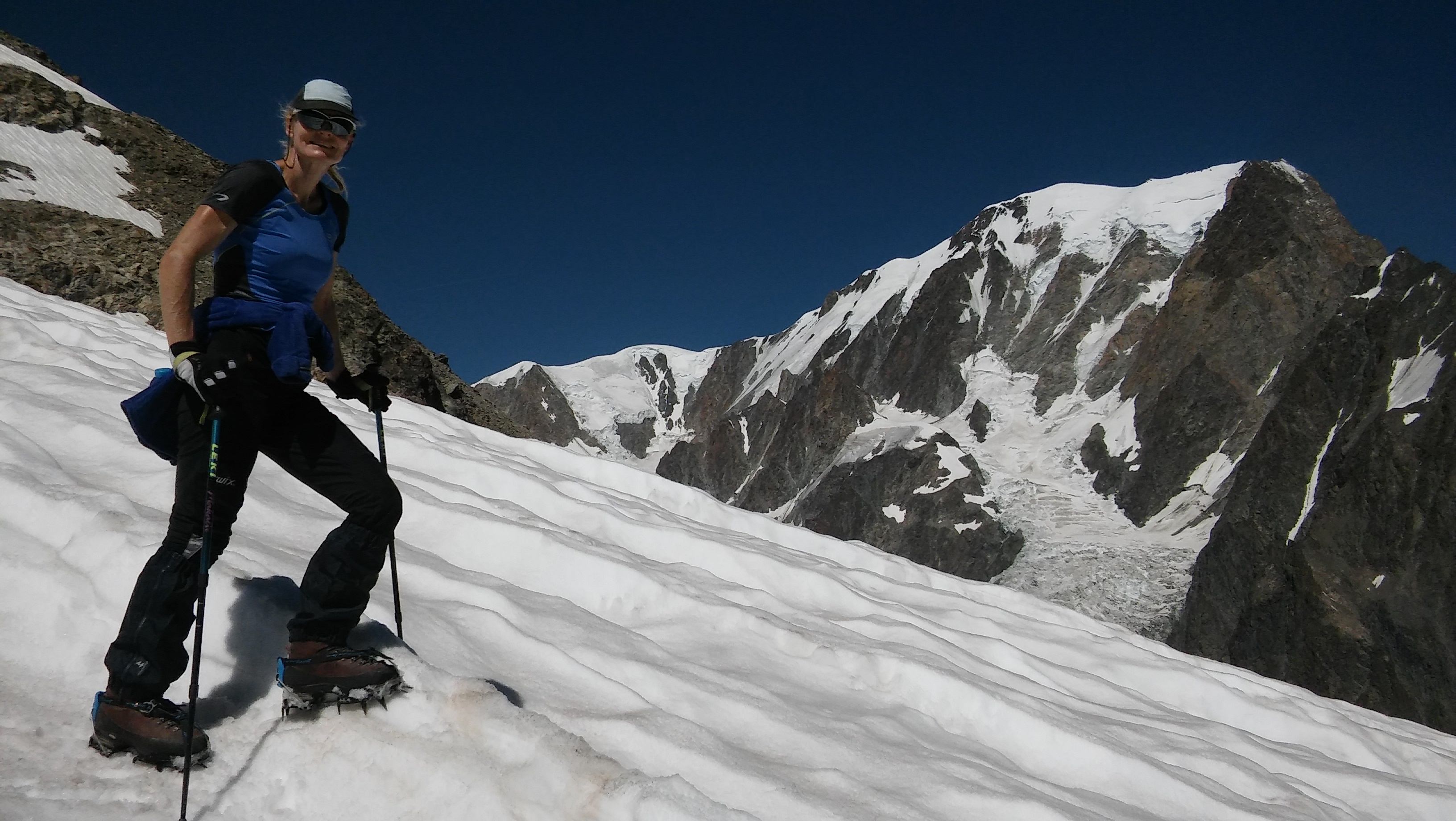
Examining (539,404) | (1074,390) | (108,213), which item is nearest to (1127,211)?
(1074,390)

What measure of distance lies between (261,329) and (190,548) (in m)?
0.76

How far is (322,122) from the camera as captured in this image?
2918 mm

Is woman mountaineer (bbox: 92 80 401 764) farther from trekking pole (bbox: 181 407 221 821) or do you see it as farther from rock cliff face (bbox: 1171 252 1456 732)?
rock cliff face (bbox: 1171 252 1456 732)

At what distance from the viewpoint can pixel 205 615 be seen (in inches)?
132

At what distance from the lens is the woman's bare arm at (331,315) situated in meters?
3.19

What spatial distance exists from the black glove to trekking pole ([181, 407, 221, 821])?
0.64 m

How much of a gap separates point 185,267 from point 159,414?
0.55 meters

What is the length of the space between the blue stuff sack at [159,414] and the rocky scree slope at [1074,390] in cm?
4983

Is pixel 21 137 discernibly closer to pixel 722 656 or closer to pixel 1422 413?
pixel 722 656

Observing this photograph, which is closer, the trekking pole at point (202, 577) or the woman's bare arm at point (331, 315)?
the trekking pole at point (202, 577)

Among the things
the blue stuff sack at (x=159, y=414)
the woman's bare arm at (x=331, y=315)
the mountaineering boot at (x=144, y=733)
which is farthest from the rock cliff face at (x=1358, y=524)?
the blue stuff sack at (x=159, y=414)

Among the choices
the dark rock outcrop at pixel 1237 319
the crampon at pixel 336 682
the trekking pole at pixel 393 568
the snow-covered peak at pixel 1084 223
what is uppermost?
the snow-covered peak at pixel 1084 223

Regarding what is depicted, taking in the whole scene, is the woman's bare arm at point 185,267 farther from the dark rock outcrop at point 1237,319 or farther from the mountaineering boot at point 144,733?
the dark rock outcrop at point 1237,319

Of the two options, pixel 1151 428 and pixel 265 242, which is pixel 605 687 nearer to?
pixel 265 242
